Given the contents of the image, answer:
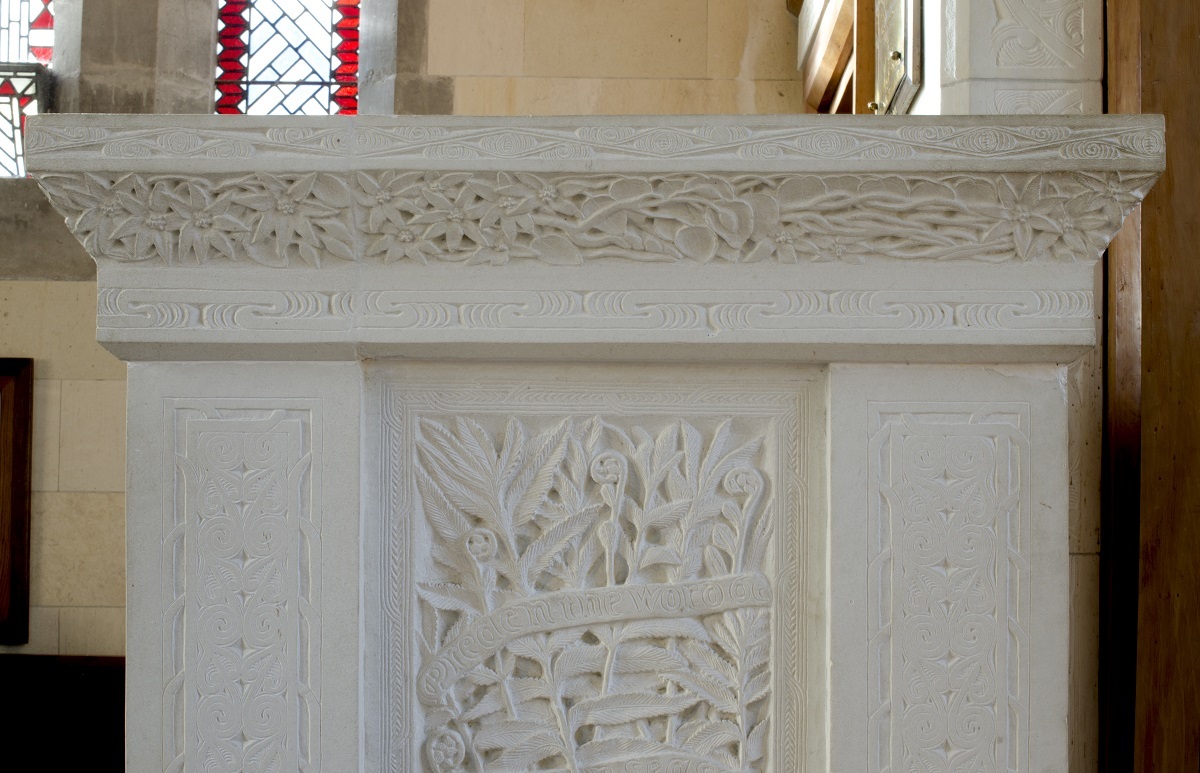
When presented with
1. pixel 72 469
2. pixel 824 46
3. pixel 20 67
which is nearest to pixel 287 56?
pixel 20 67

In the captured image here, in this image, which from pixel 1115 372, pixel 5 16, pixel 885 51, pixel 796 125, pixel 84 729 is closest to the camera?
pixel 796 125

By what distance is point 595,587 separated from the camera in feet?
4.33

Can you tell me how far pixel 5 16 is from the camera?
152 inches

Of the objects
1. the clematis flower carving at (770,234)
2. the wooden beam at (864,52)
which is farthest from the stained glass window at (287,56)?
the clematis flower carving at (770,234)

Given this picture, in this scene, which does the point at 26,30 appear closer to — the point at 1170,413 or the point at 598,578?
the point at 598,578

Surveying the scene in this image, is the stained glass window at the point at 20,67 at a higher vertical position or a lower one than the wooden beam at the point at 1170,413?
higher

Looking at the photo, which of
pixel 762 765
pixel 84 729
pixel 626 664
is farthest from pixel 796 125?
pixel 84 729

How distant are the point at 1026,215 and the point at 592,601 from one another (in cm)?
73

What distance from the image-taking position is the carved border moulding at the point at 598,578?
131 centimetres

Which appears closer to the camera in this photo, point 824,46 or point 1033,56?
point 1033,56

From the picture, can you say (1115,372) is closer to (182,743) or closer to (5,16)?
(182,743)

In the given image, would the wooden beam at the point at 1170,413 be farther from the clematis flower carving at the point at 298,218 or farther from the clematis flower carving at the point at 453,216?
the clematis flower carving at the point at 298,218

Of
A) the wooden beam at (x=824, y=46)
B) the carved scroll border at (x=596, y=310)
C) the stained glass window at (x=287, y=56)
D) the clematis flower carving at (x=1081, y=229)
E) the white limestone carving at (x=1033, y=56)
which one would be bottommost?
the carved scroll border at (x=596, y=310)

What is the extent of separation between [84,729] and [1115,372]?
3.22 m
